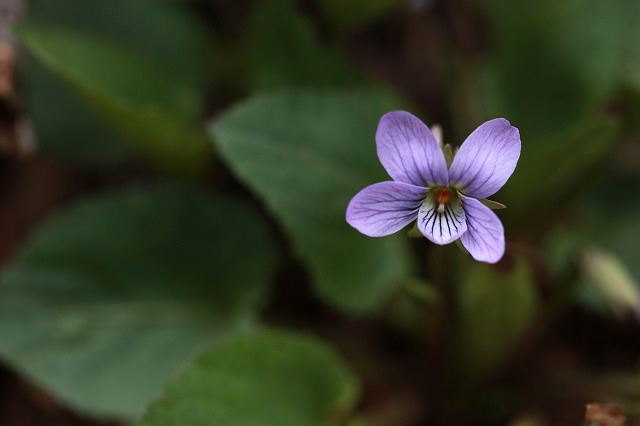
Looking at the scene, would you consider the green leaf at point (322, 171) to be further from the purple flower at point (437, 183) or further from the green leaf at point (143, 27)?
the green leaf at point (143, 27)

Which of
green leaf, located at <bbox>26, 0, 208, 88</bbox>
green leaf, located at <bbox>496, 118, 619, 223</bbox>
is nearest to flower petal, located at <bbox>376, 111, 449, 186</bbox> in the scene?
green leaf, located at <bbox>496, 118, 619, 223</bbox>

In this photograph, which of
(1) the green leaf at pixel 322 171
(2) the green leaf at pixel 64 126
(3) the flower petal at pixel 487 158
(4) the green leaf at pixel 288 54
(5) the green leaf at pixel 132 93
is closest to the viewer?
(3) the flower petal at pixel 487 158

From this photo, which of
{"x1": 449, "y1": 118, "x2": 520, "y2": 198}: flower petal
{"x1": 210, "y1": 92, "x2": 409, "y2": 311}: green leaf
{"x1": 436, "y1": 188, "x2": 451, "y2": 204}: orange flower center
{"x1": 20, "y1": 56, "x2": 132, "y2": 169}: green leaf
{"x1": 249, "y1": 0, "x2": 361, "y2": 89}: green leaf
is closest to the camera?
{"x1": 449, "y1": 118, "x2": 520, "y2": 198}: flower petal

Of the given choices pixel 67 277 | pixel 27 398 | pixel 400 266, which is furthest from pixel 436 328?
pixel 27 398

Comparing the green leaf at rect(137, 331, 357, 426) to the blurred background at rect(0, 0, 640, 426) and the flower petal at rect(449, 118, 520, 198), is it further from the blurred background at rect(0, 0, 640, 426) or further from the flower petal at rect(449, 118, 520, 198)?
the flower petal at rect(449, 118, 520, 198)

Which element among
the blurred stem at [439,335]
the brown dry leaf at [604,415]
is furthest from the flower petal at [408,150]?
the brown dry leaf at [604,415]

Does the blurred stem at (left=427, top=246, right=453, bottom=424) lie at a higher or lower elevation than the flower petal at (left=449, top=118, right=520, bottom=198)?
higher

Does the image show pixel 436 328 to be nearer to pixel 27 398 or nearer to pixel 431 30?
pixel 27 398
